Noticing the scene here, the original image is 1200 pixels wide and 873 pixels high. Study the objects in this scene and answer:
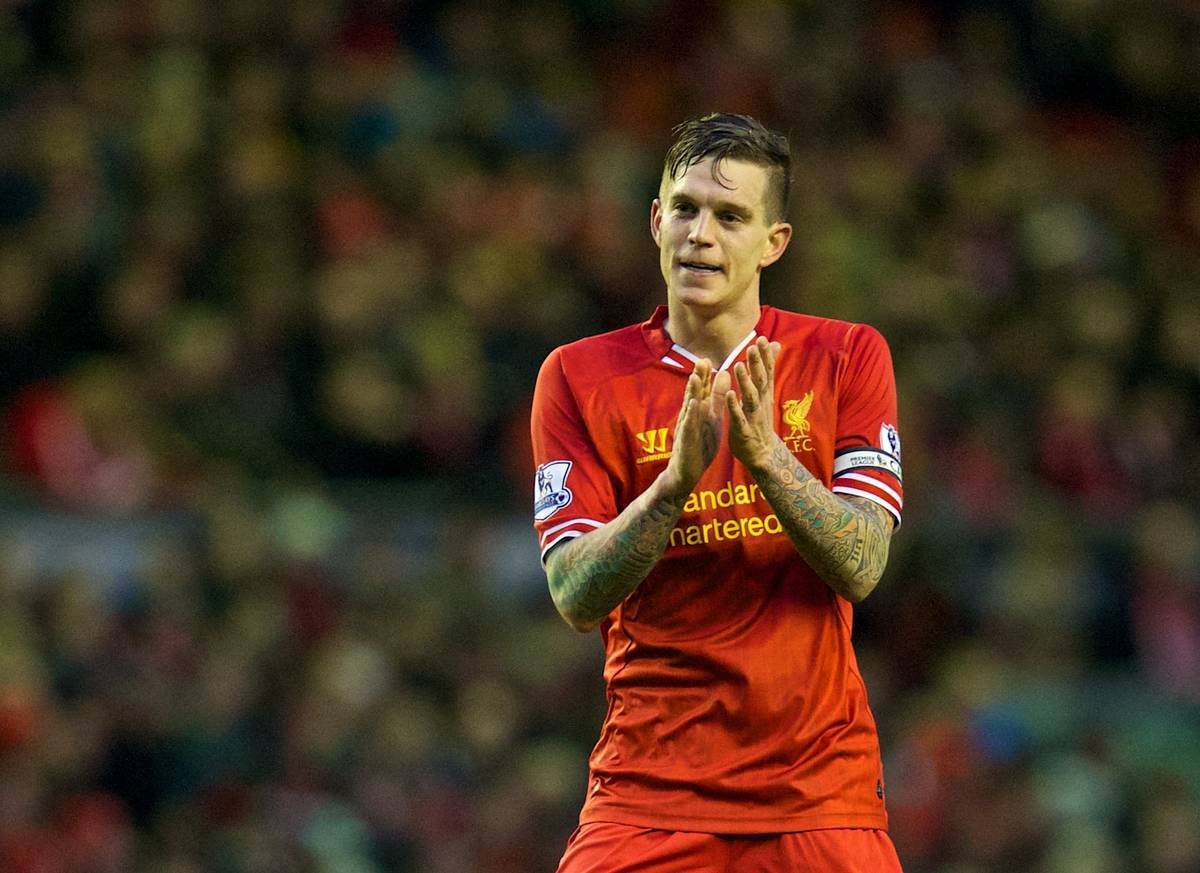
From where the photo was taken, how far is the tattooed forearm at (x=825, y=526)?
4.31m

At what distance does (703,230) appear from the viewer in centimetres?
461

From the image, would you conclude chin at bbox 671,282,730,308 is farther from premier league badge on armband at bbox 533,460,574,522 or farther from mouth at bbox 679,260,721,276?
premier league badge on armband at bbox 533,460,574,522

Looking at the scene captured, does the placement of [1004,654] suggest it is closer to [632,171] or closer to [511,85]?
[632,171]

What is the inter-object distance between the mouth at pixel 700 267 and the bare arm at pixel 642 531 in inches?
14.2

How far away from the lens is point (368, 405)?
10617 mm

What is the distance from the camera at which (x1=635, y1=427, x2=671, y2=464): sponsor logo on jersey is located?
4.67m

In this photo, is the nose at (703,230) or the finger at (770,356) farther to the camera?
the nose at (703,230)

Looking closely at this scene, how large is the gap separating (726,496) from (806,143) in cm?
844

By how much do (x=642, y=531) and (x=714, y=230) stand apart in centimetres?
72

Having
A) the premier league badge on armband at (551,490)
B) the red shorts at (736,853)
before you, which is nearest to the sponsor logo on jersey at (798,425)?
the premier league badge on armband at (551,490)

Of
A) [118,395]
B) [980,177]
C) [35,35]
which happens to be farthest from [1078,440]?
[35,35]

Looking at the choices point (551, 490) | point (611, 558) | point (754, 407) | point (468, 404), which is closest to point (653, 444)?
point (551, 490)

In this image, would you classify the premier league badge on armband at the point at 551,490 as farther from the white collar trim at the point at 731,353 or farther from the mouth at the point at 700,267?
the mouth at the point at 700,267

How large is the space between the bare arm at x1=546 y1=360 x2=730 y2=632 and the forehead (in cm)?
49
